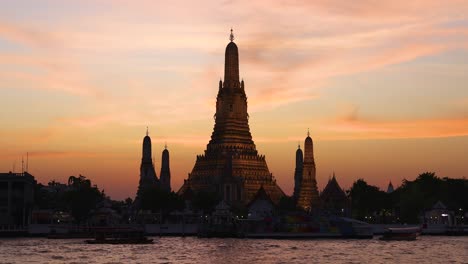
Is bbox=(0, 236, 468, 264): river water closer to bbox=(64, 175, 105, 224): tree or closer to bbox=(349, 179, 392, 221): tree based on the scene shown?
bbox=(64, 175, 105, 224): tree

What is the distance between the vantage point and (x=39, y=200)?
189875mm

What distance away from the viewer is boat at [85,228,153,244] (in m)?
124

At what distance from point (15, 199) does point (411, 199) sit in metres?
77.5

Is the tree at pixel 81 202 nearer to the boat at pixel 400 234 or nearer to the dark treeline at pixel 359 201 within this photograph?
the dark treeline at pixel 359 201

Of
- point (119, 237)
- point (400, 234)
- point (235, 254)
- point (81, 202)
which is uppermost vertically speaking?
point (81, 202)

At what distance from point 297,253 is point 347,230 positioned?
148 feet

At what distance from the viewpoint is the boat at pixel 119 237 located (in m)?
→ 124

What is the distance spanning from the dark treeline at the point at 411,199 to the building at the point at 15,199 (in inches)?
2705

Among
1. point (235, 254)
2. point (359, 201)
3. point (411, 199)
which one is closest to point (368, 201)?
point (359, 201)

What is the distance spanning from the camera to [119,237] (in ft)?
418

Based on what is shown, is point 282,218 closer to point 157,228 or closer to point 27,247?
point 157,228

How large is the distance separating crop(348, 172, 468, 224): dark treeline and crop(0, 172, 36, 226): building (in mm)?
68703

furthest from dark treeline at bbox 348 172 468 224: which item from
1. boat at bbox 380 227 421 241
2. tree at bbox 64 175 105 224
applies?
tree at bbox 64 175 105 224

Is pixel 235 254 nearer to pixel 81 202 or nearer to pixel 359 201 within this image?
pixel 81 202
